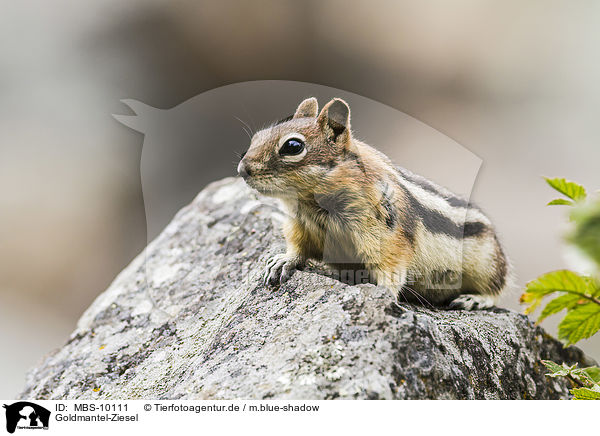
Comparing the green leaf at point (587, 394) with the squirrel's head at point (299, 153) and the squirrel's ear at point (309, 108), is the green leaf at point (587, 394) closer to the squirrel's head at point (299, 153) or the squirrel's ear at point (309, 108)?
the squirrel's head at point (299, 153)

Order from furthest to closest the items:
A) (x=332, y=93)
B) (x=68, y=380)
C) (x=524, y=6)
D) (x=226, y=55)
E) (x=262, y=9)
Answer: (x=226, y=55) → (x=262, y=9) → (x=524, y=6) → (x=332, y=93) → (x=68, y=380)

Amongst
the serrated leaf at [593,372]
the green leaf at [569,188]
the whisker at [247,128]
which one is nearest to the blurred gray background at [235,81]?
the whisker at [247,128]

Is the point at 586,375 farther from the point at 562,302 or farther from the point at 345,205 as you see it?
the point at 345,205

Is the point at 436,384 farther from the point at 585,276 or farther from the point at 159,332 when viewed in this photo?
the point at 159,332

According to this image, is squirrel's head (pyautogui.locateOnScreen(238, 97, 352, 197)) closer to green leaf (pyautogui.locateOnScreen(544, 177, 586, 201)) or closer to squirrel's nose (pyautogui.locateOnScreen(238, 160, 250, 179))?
squirrel's nose (pyautogui.locateOnScreen(238, 160, 250, 179))

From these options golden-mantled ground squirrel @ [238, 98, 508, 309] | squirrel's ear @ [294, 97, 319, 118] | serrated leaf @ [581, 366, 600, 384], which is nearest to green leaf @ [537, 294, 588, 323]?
serrated leaf @ [581, 366, 600, 384]

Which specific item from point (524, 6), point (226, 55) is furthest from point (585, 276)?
point (226, 55)
